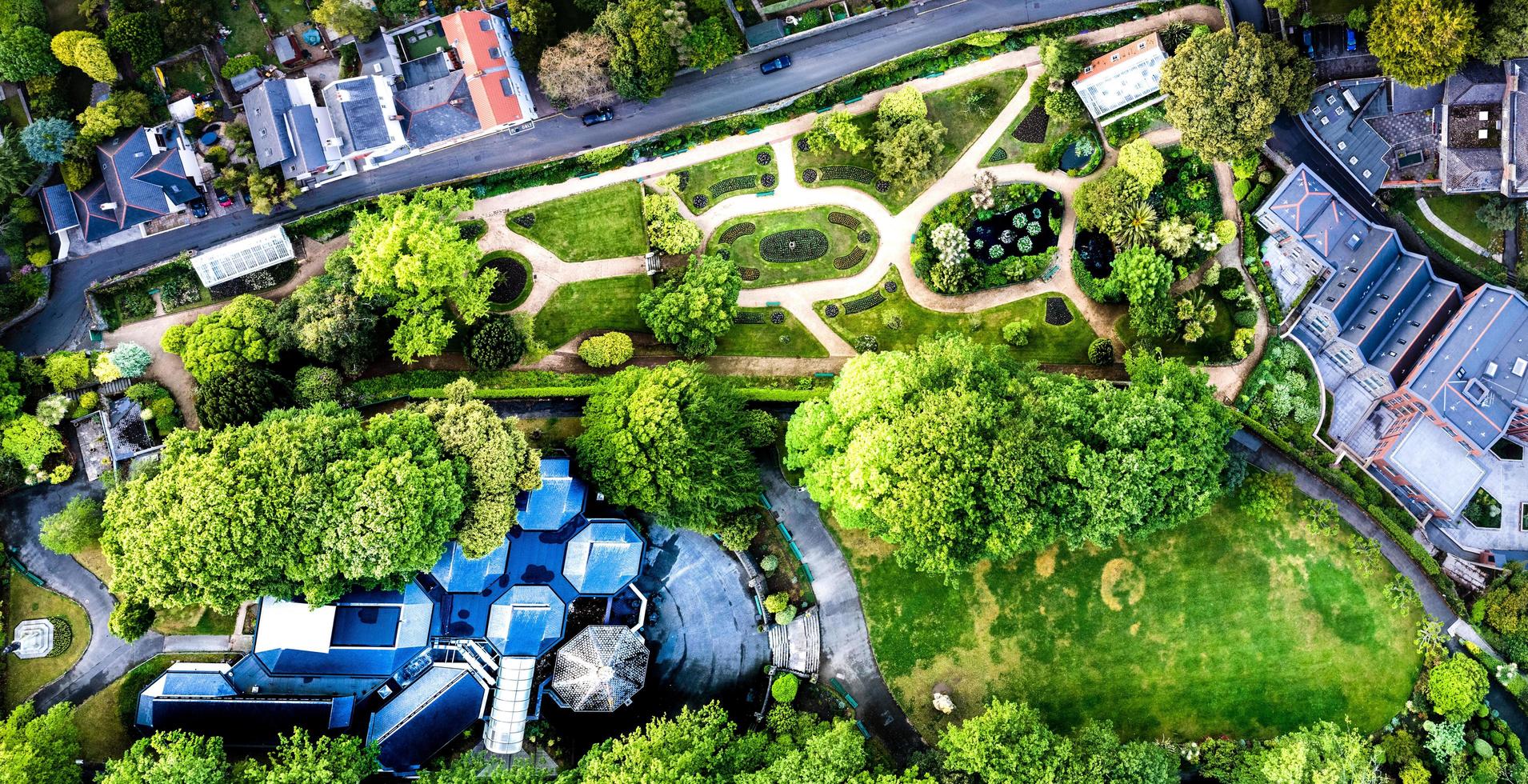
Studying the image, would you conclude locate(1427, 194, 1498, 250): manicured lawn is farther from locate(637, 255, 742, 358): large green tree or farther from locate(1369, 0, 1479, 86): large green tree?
locate(637, 255, 742, 358): large green tree

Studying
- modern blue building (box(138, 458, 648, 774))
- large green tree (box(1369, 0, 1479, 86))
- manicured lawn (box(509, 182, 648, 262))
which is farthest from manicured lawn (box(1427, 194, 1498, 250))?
modern blue building (box(138, 458, 648, 774))

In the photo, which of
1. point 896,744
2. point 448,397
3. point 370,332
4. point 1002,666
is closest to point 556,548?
point 448,397

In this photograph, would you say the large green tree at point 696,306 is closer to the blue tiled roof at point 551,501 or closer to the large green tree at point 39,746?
the blue tiled roof at point 551,501

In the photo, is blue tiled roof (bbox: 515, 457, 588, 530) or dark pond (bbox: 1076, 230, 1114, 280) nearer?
blue tiled roof (bbox: 515, 457, 588, 530)

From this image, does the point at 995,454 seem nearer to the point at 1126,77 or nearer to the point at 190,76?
the point at 1126,77

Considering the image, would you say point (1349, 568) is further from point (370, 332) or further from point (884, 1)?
point (370, 332)

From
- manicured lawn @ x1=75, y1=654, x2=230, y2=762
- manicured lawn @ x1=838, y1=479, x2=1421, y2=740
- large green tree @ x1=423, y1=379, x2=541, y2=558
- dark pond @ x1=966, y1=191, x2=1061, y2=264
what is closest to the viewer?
large green tree @ x1=423, y1=379, x2=541, y2=558

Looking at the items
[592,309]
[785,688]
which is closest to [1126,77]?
[592,309]

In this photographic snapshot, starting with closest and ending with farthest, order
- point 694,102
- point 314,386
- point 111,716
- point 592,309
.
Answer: point 314,386 → point 111,716 → point 592,309 → point 694,102
